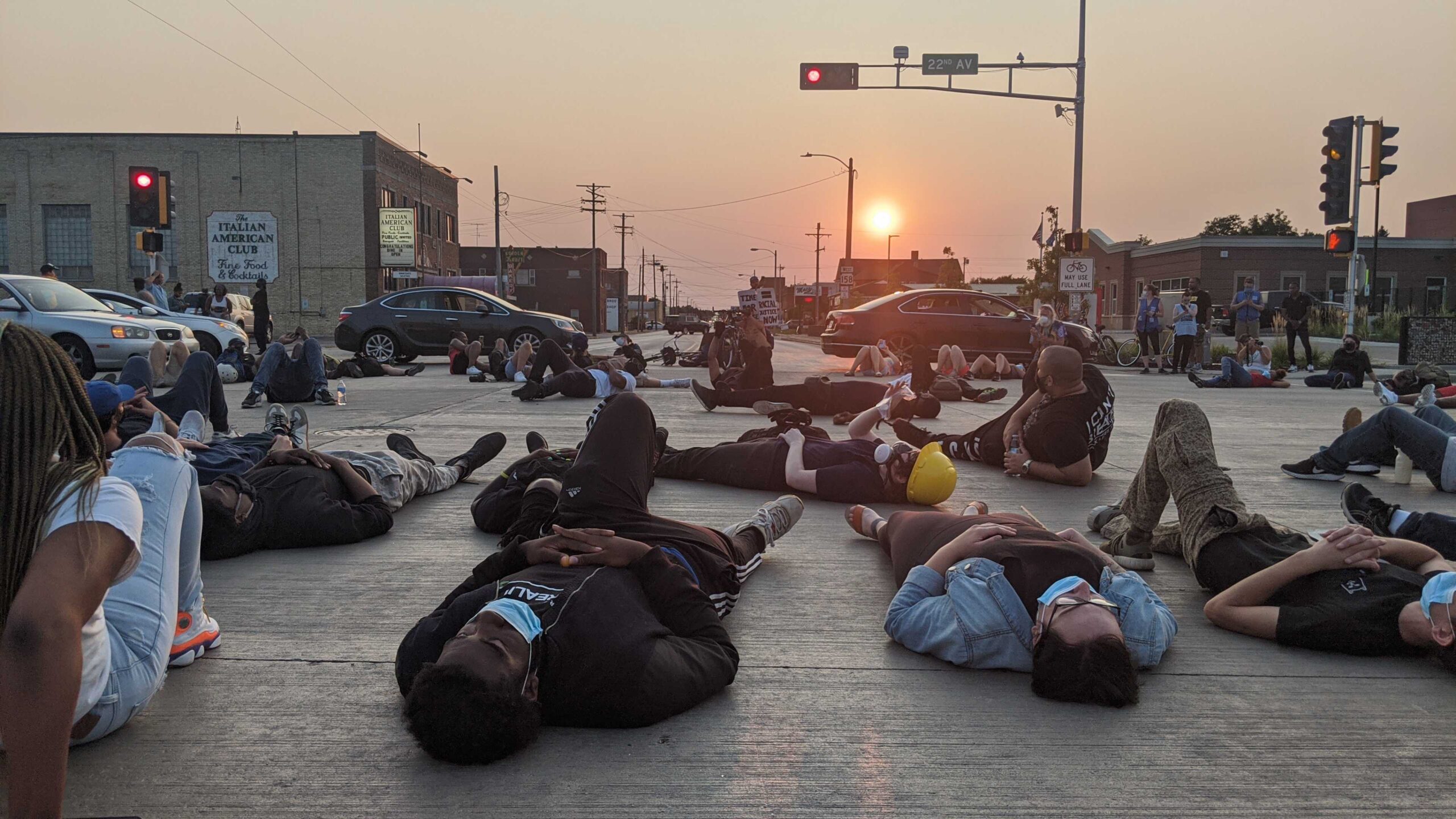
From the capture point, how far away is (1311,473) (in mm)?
7461

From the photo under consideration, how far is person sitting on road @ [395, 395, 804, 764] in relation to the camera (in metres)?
2.68

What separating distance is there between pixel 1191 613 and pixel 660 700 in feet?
7.98

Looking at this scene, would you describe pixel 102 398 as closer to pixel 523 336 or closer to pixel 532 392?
pixel 532 392

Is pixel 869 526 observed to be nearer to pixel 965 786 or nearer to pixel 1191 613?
pixel 1191 613

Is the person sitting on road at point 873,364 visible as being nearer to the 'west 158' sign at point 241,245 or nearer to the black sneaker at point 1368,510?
the black sneaker at point 1368,510

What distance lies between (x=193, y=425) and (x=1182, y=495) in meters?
5.93

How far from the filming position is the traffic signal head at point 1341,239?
19328 millimetres

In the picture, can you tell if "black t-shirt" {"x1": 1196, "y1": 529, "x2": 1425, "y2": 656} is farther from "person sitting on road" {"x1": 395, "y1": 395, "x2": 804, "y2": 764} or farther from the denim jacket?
"person sitting on road" {"x1": 395, "y1": 395, "x2": 804, "y2": 764}

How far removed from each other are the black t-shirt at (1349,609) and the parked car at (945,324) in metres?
17.6

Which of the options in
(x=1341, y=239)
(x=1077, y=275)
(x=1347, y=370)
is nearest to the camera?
(x=1347, y=370)

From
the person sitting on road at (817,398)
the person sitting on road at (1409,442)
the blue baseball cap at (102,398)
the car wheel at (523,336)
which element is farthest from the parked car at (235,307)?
the person sitting on road at (1409,442)

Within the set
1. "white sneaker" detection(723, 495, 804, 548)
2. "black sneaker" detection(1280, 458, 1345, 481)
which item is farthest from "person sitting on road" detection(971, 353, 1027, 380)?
"white sneaker" detection(723, 495, 804, 548)

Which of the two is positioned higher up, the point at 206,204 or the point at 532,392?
the point at 206,204

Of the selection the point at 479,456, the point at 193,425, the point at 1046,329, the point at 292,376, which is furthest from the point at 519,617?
the point at 1046,329
